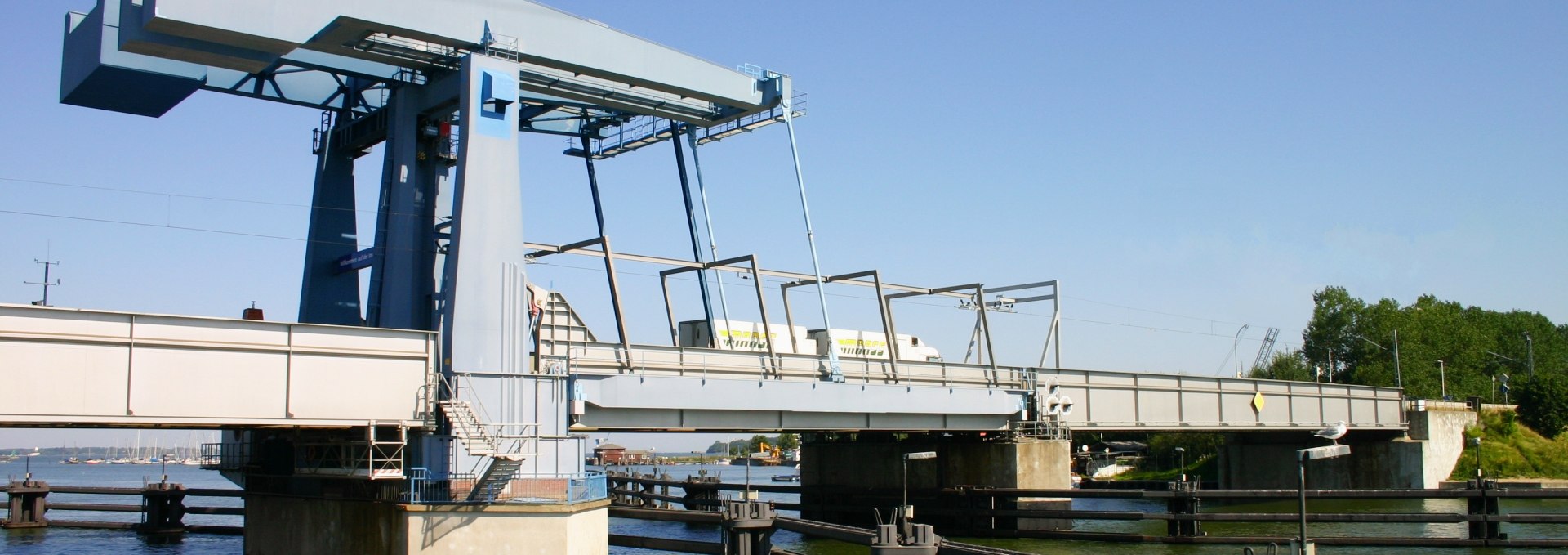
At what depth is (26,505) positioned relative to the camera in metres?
66.6

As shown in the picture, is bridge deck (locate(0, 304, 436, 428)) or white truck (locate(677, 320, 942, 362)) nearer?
bridge deck (locate(0, 304, 436, 428))

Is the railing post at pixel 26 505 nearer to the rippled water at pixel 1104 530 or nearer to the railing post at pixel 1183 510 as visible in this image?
the rippled water at pixel 1104 530

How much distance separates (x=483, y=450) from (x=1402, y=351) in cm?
10367

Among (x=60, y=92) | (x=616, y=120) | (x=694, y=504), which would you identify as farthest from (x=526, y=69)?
(x=694, y=504)

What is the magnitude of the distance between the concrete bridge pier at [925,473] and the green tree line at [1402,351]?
6277cm

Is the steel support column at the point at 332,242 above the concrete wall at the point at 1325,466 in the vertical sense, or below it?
above

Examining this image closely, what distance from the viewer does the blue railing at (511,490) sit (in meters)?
32.2

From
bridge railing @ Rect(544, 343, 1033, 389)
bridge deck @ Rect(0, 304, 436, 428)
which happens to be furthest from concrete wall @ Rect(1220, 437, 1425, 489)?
bridge deck @ Rect(0, 304, 436, 428)

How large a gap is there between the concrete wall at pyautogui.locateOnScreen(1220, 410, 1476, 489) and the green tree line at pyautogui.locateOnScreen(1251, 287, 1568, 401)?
26886 mm

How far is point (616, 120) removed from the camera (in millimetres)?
47844

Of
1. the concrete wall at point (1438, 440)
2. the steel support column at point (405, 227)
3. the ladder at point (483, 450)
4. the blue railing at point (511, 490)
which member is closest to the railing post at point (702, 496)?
the steel support column at point (405, 227)

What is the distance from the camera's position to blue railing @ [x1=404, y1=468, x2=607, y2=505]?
32250mm

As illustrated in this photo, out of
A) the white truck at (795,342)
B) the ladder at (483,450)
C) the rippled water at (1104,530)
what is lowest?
the rippled water at (1104,530)

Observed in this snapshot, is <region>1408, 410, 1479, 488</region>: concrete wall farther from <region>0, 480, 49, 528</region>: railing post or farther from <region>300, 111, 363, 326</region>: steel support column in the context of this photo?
<region>0, 480, 49, 528</region>: railing post
